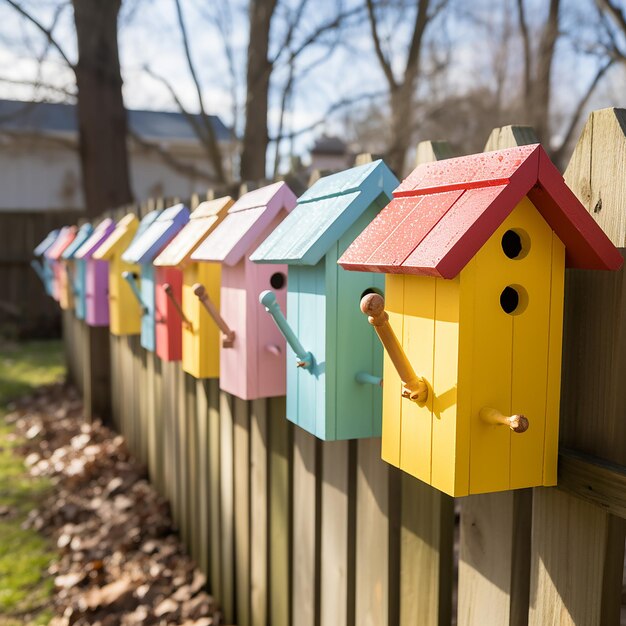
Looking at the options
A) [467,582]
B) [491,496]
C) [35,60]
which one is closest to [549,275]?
[491,496]

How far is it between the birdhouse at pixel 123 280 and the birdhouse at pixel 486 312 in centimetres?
237

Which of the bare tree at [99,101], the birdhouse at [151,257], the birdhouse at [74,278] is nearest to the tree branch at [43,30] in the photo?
the bare tree at [99,101]

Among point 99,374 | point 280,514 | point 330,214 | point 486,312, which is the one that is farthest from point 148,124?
point 486,312

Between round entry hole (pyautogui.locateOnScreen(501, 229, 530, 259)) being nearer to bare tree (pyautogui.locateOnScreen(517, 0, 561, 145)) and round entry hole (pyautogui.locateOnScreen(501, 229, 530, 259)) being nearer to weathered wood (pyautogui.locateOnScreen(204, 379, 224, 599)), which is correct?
weathered wood (pyautogui.locateOnScreen(204, 379, 224, 599))

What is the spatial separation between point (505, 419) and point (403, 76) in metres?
11.2

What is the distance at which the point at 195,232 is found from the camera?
92.1 inches

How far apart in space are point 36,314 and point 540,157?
37.5 feet

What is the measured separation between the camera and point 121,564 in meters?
3.34

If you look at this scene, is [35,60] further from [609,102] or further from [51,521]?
[609,102]

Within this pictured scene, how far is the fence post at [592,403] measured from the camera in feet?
3.63

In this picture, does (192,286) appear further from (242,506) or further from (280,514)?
(242,506)

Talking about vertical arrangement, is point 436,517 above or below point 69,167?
below

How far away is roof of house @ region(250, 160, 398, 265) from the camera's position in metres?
1.45

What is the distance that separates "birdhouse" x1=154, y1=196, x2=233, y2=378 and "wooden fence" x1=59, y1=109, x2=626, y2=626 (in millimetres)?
262
